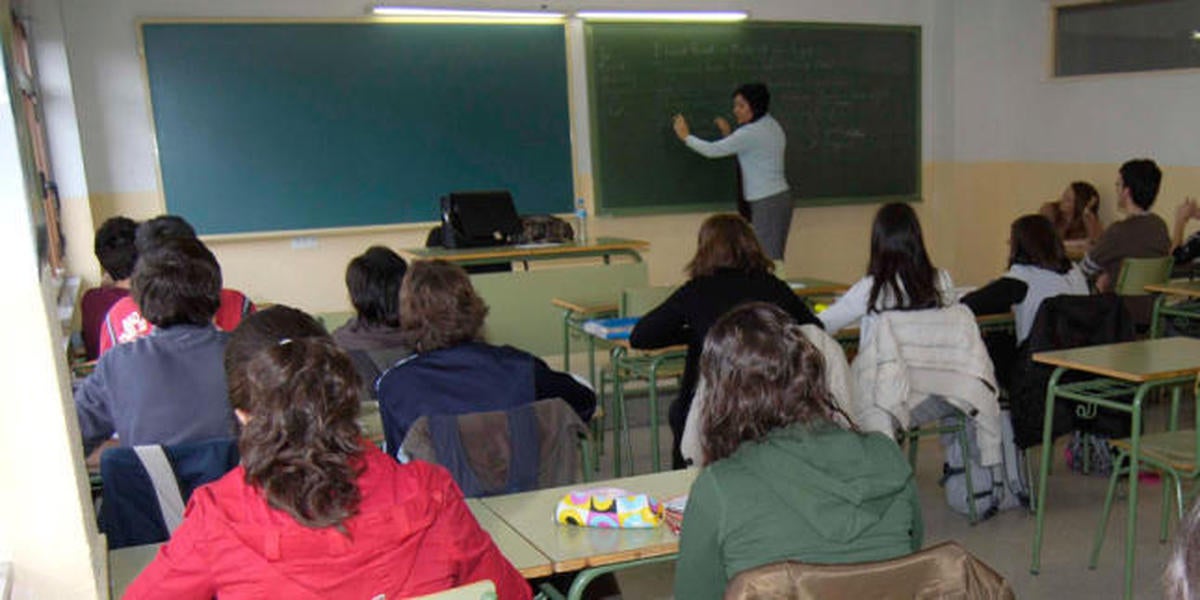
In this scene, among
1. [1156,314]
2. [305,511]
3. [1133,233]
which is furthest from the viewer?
[1133,233]

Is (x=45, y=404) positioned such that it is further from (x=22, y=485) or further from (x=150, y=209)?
(x=150, y=209)

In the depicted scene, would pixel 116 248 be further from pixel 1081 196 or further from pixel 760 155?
pixel 1081 196

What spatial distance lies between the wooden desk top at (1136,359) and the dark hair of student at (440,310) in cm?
189

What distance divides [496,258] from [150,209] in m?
2.38

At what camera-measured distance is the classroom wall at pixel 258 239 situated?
5969 mm

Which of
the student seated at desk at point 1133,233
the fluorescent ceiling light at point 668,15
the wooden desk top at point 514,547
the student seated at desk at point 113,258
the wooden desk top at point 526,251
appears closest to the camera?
the wooden desk top at point 514,547

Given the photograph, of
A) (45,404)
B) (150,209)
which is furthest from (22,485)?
(150,209)

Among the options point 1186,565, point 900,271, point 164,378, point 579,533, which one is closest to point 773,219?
point 900,271

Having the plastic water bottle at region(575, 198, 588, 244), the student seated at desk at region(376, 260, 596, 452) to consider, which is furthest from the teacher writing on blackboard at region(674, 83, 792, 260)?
the student seated at desk at region(376, 260, 596, 452)

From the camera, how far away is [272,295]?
6.54 metres

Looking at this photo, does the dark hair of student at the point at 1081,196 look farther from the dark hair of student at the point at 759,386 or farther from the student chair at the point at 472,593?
the student chair at the point at 472,593

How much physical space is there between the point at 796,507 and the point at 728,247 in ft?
6.19

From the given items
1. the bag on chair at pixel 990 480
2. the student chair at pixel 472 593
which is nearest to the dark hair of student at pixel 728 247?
the bag on chair at pixel 990 480

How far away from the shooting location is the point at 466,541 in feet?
5.72
